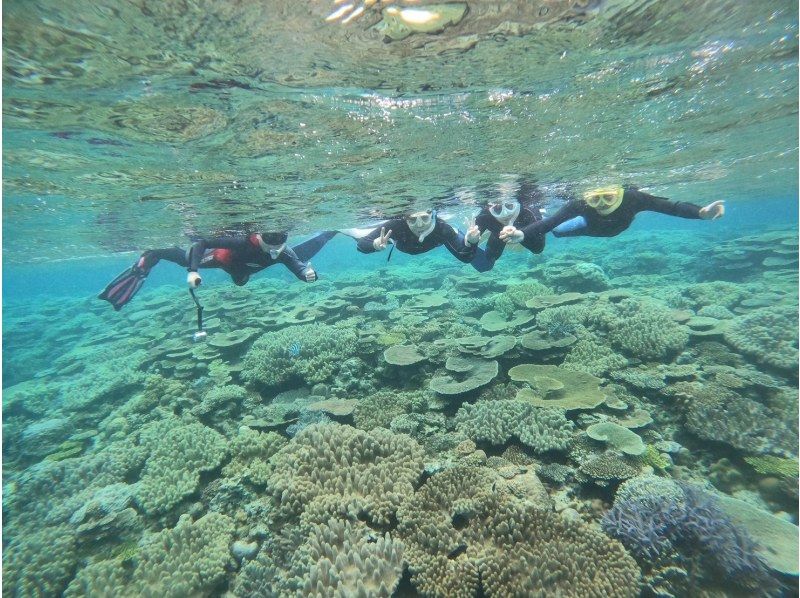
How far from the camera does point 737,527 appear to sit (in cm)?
401

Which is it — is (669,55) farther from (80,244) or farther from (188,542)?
(80,244)

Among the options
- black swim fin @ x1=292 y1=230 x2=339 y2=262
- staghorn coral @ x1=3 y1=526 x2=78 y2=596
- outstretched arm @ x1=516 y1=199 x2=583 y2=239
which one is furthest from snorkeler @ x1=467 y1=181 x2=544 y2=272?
staghorn coral @ x1=3 y1=526 x2=78 y2=596

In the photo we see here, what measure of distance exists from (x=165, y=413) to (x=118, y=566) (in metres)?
4.41

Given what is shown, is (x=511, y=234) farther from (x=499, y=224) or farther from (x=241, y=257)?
(x=241, y=257)

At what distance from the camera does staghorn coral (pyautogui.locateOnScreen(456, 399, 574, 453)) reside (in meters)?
5.41

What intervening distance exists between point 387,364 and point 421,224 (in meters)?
4.63

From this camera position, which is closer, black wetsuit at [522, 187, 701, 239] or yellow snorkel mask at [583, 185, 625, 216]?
black wetsuit at [522, 187, 701, 239]

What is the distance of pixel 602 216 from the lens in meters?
10.1

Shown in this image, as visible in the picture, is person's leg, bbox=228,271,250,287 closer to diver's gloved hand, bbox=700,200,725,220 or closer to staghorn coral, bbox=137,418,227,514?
staghorn coral, bbox=137,418,227,514

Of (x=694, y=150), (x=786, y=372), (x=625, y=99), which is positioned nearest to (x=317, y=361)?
(x=625, y=99)

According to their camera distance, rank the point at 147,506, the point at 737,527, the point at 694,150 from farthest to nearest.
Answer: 1. the point at 694,150
2. the point at 147,506
3. the point at 737,527

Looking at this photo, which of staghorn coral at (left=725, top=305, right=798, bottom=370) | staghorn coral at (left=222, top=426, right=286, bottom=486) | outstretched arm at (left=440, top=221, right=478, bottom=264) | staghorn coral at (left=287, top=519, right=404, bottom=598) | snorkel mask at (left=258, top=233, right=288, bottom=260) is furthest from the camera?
outstretched arm at (left=440, top=221, right=478, bottom=264)

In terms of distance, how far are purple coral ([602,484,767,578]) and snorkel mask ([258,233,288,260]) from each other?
998 centimetres

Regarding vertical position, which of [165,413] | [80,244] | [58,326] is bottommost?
[58,326]
